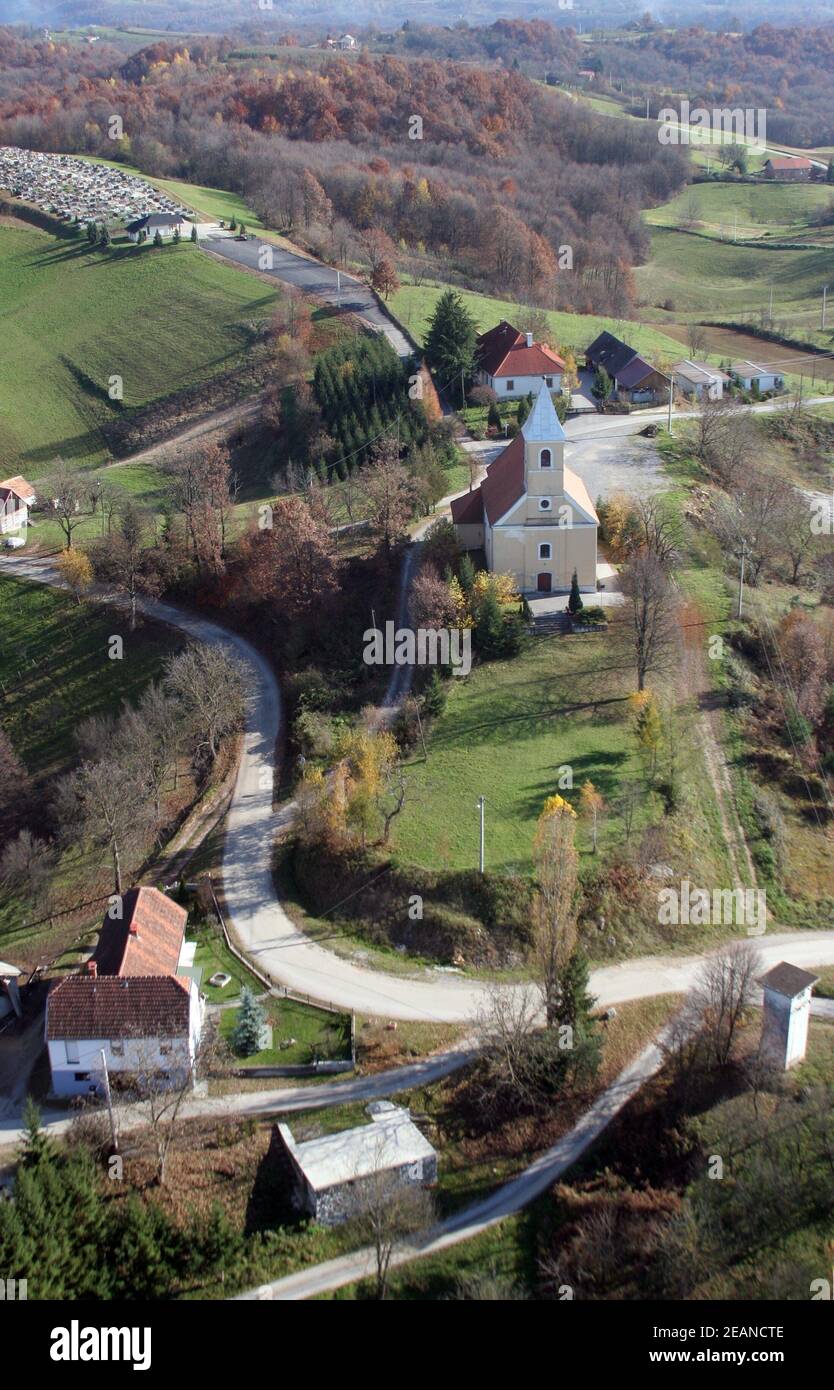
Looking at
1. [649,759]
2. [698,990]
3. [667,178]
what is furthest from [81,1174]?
[667,178]

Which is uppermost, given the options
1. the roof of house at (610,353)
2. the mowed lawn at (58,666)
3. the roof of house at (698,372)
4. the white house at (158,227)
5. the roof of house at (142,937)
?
the white house at (158,227)

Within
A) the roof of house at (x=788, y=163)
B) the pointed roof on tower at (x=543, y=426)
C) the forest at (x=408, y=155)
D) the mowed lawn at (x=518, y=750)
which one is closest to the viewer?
the mowed lawn at (x=518, y=750)

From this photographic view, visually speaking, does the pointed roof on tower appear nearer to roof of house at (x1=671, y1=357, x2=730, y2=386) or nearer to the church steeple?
the church steeple

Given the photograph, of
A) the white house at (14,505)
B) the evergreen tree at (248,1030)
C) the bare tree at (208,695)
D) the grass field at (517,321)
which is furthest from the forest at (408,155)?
the evergreen tree at (248,1030)

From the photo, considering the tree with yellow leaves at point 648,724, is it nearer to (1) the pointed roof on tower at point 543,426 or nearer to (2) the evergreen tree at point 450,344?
(1) the pointed roof on tower at point 543,426

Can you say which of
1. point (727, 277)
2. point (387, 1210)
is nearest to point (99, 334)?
point (727, 277)

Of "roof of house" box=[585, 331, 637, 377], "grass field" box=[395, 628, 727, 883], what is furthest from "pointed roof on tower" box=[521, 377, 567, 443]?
"roof of house" box=[585, 331, 637, 377]
